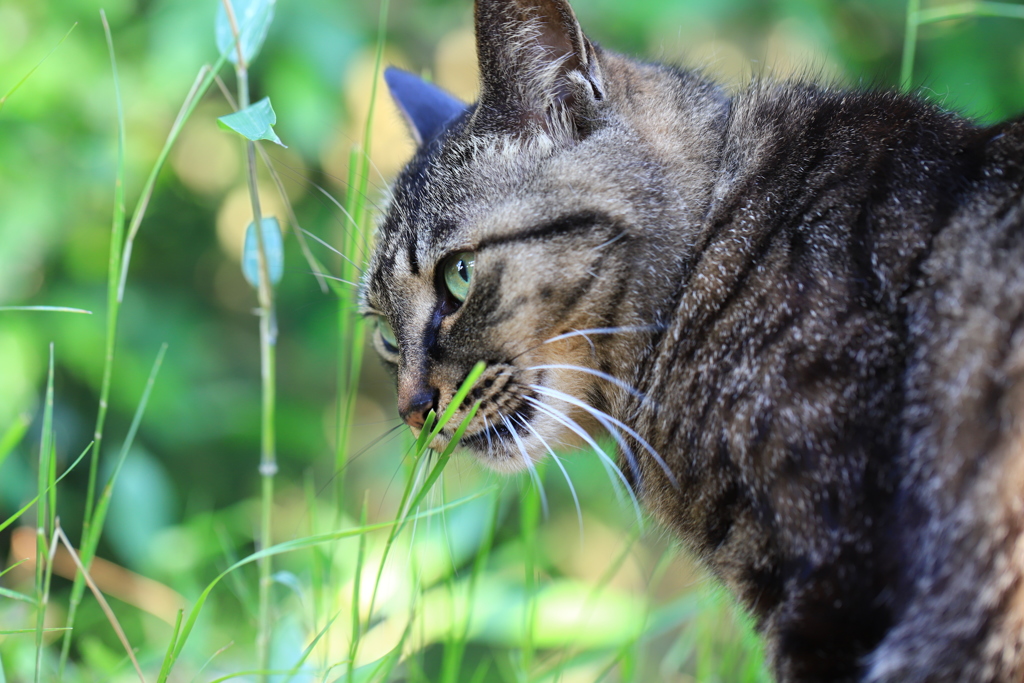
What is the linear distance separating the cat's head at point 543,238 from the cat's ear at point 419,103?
315 millimetres

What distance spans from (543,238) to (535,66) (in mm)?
251

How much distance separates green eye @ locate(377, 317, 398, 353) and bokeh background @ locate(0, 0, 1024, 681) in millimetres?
159

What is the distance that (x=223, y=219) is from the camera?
2.34m

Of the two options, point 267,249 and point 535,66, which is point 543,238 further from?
point 267,249

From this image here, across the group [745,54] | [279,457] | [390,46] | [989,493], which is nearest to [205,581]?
[279,457]

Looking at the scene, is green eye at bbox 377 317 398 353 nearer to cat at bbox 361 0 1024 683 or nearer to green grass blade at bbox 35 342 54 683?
cat at bbox 361 0 1024 683

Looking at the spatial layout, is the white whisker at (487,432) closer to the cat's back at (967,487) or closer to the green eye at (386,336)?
the green eye at (386,336)

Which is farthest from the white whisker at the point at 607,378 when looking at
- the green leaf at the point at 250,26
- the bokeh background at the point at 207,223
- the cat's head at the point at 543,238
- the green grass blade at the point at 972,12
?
the green grass blade at the point at 972,12

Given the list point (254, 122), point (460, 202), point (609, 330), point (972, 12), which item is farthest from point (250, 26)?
point (972, 12)

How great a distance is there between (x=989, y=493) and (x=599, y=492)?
158cm

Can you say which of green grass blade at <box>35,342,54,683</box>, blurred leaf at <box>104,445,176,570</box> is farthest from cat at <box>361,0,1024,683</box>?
blurred leaf at <box>104,445,176,570</box>

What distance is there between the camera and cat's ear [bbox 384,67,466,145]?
1.45 meters

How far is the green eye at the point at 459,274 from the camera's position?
107 centimetres

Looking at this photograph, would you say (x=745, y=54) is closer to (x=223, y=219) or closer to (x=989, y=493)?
(x=223, y=219)
